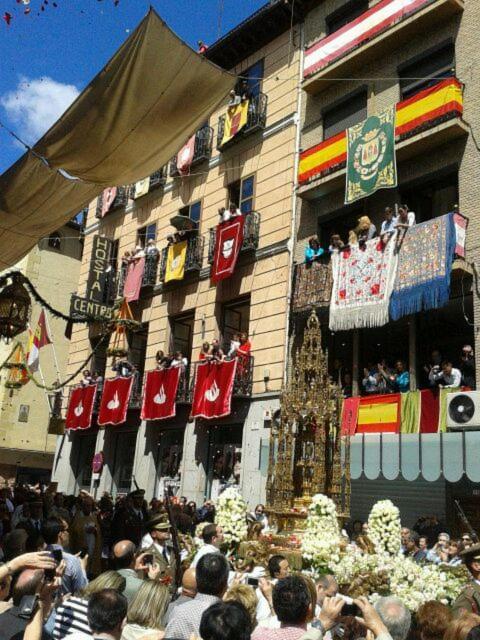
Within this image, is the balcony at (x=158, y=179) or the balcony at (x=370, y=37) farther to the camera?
the balcony at (x=158, y=179)

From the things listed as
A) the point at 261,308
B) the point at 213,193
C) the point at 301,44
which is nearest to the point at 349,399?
the point at 261,308

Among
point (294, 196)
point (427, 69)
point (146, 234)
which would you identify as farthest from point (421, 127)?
point (146, 234)

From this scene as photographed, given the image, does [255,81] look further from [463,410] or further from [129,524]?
[129,524]

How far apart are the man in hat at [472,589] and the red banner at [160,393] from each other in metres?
16.0

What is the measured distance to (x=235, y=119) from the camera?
23.3 metres

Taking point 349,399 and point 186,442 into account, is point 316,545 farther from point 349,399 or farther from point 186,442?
point 186,442

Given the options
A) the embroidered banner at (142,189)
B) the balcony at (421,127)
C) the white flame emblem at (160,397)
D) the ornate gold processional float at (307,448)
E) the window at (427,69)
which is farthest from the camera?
the embroidered banner at (142,189)

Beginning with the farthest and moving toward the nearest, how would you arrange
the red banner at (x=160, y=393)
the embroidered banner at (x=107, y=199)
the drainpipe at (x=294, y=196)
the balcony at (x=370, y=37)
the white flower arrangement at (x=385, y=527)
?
the embroidered banner at (x=107, y=199), the red banner at (x=160, y=393), the drainpipe at (x=294, y=196), the balcony at (x=370, y=37), the white flower arrangement at (x=385, y=527)

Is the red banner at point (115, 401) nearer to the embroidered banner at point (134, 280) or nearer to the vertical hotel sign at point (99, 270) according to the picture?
the embroidered banner at point (134, 280)

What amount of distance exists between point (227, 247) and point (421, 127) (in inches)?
289

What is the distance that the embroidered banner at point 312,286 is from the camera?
61.3ft

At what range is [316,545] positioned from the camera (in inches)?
285

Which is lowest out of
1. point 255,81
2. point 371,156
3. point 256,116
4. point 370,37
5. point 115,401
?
point 115,401

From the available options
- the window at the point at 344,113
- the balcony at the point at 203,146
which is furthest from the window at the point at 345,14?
the balcony at the point at 203,146
